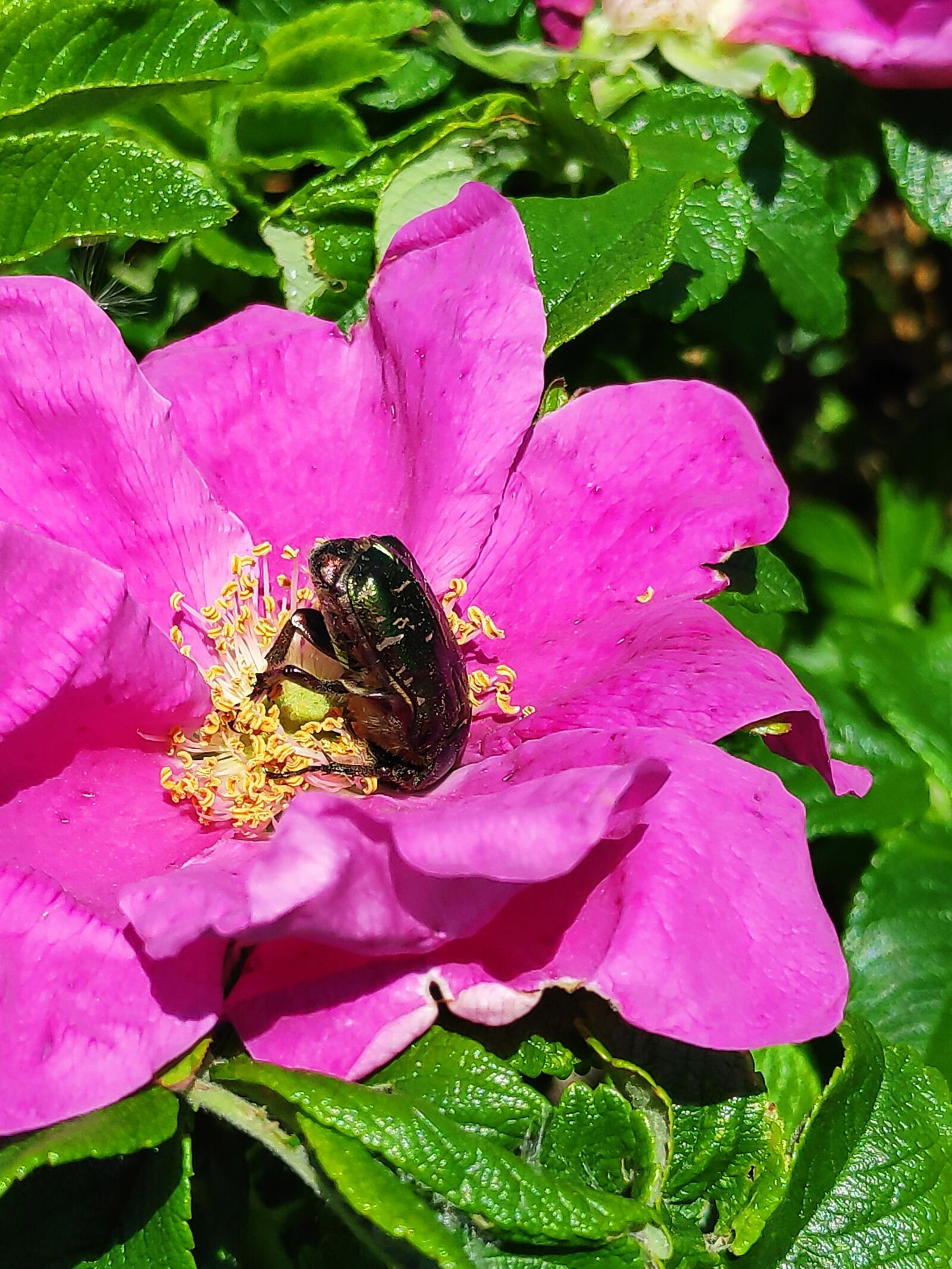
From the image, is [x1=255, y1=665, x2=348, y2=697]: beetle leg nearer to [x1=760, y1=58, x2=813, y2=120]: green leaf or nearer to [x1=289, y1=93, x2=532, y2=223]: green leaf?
[x1=289, y1=93, x2=532, y2=223]: green leaf

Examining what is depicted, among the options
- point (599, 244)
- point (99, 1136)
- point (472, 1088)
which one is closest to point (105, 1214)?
point (99, 1136)

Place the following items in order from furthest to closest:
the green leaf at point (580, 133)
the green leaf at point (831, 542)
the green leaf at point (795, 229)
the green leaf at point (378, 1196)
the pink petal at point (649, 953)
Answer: the green leaf at point (831, 542) → the green leaf at point (795, 229) → the green leaf at point (580, 133) → the pink petal at point (649, 953) → the green leaf at point (378, 1196)

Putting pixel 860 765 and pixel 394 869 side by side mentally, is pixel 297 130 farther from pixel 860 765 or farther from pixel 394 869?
pixel 860 765

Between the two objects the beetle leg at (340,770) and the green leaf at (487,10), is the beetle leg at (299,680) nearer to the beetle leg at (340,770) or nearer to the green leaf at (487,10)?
the beetle leg at (340,770)

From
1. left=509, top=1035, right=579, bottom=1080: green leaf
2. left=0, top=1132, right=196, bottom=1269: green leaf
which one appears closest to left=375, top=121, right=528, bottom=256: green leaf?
left=509, top=1035, right=579, bottom=1080: green leaf

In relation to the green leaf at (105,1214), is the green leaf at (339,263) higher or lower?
higher

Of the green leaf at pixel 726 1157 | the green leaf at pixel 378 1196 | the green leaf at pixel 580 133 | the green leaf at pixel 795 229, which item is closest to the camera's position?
the green leaf at pixel 378 1196

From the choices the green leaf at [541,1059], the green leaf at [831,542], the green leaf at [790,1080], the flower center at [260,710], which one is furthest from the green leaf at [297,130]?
the green leaf at [831,542]

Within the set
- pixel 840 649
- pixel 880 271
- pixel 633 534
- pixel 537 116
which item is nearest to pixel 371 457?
pixel 633 534
